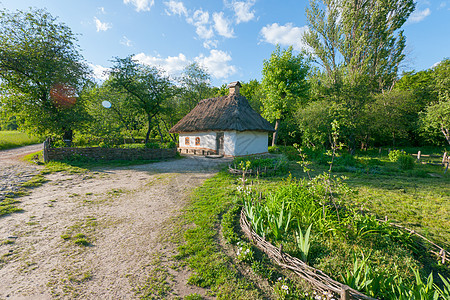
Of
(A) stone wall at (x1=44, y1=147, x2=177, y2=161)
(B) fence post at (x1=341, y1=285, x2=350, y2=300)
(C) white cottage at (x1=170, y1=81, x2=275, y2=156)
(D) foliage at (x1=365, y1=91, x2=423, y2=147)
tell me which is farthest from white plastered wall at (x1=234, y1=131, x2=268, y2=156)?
(B) fence post at (x1=341, y1=285, x2=350, y2=300)

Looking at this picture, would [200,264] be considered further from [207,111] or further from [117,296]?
[207,111]

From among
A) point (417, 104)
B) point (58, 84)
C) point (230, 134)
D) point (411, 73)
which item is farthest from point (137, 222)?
point (411, 73)

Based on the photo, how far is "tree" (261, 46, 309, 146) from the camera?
63.1 feet

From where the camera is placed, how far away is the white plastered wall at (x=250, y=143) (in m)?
15.8

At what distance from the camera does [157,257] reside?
129 inches

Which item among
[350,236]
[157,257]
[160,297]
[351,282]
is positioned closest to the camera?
[351,282]

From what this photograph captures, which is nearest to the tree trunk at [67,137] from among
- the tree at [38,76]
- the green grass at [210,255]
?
the tree at [38,76]

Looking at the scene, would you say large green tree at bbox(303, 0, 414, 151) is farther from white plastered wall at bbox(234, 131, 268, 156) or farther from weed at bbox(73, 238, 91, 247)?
weed at bbox(73, 238, 91, 247)

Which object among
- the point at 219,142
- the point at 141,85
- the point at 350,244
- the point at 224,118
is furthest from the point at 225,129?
the point at 350,244

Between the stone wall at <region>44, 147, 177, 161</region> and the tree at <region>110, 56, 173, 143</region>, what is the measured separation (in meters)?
5.81

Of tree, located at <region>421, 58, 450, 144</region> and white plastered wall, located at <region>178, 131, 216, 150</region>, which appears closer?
tree, located at <region>421, 58, 450, 144</region>

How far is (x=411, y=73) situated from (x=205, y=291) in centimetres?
4608

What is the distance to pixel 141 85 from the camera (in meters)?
16.8

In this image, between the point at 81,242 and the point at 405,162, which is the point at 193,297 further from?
the point at 405,162
